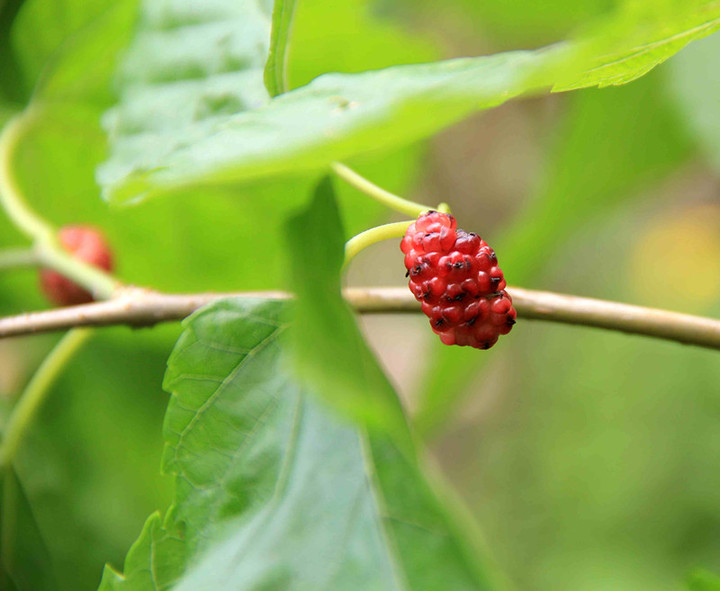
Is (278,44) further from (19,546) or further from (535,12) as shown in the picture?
(535,12)

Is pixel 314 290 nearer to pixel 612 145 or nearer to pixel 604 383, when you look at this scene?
pixel 612 145

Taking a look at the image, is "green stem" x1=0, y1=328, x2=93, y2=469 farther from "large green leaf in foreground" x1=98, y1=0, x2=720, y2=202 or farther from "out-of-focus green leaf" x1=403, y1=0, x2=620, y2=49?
"out-of-focus green leaf" x1=403, y1=0, x2=620, y2=49

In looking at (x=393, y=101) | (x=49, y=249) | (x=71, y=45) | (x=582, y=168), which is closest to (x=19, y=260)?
(x=49, y=249)

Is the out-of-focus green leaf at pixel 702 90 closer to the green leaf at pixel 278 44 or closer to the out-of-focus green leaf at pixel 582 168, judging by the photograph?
the out-of-focus green leaf at pixel 582 168

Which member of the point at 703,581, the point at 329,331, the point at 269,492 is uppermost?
the point at 329,331

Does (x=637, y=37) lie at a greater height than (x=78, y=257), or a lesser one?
greater

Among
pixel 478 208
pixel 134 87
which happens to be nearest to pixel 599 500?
pixel 478 208

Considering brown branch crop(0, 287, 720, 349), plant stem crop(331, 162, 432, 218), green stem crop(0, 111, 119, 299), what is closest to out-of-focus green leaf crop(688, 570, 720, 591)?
brown branch crop(0, 287, 720, 349)

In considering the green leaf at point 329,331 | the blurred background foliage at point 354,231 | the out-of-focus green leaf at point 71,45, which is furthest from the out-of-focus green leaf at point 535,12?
the green leaf at point 329,331
